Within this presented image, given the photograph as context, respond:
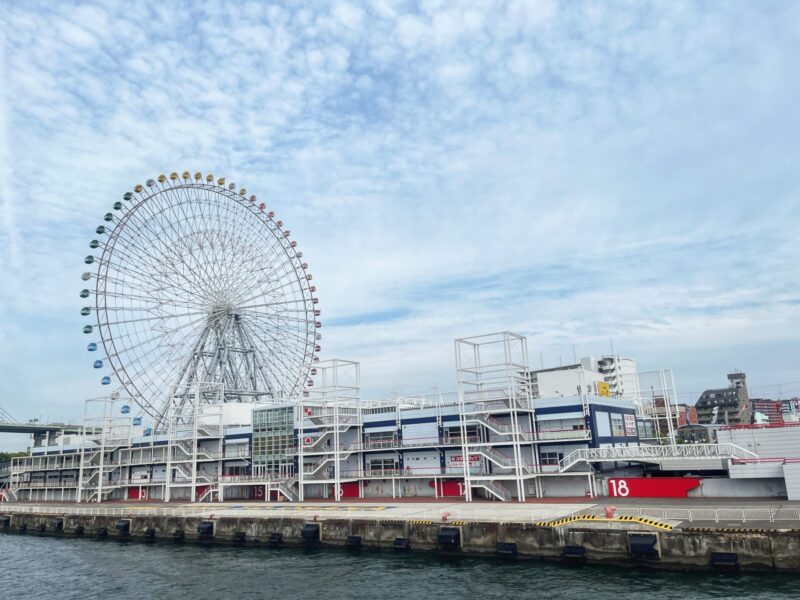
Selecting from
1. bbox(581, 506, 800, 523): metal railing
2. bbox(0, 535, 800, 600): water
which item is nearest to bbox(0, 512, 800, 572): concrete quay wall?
bbox(0, 535, 800, 600): water

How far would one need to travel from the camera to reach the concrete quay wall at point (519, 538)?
32281 mm

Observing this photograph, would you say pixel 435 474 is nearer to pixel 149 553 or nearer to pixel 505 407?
pixel 505 407

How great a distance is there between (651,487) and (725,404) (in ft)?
473

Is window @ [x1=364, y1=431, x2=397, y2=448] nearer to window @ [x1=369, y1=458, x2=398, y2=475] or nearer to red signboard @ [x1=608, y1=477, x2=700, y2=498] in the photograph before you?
window @ [x1=369, y1=458, x2=398, y2=475]

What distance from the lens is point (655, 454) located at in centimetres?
5528

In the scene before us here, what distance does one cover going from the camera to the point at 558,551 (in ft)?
123

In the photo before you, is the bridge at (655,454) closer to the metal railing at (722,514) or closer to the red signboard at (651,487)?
the red signboard at (651,487)

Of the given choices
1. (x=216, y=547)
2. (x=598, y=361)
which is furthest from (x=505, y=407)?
(x=598, y=361)

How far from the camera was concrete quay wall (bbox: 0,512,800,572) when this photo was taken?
32.3 m

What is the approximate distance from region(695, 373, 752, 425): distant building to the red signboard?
444ft

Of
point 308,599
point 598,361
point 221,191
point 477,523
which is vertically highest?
point 221,191

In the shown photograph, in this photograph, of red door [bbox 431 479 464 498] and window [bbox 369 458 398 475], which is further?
window [bbox 369 458 398 475]

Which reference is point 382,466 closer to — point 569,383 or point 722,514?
point 569,383

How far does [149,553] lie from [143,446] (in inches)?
1783
